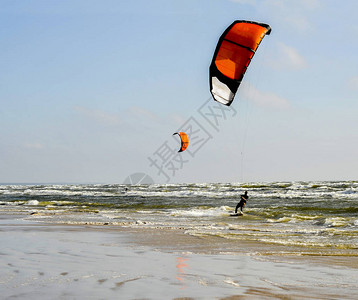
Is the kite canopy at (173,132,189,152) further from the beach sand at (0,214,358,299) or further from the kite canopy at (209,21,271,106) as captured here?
the beach sand at (0,214,358,299)

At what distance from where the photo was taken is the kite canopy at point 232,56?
11.6m

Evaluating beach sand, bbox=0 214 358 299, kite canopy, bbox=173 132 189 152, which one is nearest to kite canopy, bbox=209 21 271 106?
beach sand, bbox=0 214 358 299

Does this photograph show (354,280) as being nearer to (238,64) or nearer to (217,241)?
(217,241)

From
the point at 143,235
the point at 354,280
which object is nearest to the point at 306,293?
the point at 354,280

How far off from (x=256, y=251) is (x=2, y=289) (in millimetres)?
4613

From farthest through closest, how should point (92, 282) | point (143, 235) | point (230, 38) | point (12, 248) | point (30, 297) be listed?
point (230, 38)
point (143, 235)
point (12, 248)
point (92, 282)
point (30, 297)

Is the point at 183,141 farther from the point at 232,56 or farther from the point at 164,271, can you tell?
the point at 164,271

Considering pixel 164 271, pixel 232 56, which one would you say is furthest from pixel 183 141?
pixel 164 271

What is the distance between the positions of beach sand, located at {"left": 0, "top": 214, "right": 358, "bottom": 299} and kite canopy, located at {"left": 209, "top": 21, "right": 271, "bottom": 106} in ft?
16.5

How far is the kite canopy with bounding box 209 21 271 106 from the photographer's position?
11.6 meters

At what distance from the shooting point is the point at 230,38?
38.8 feet

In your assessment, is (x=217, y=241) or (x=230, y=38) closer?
(x=217, y=241)

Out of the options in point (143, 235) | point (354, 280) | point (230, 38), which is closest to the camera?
point (354, 280)

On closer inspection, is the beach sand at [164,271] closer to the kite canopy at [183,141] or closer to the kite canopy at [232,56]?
the kite canopy at [232,56]
